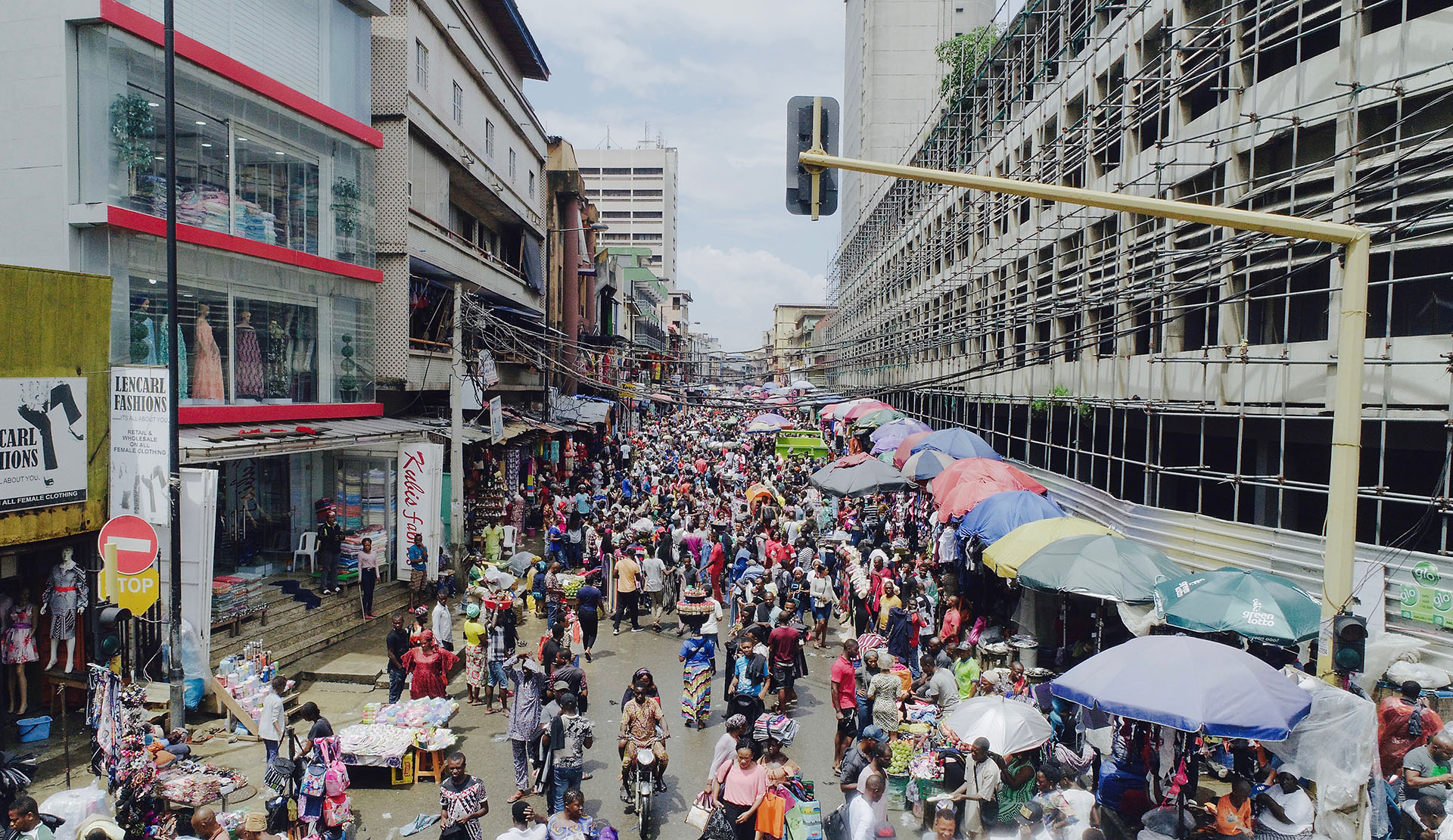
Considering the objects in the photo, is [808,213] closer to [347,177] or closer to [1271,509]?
[1271,509]

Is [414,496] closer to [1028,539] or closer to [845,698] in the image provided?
[845,698]

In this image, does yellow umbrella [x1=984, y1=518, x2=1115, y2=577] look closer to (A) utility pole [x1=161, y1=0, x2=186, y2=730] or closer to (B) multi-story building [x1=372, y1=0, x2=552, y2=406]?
(A) utility pole [x1=161, y1=0, x2=186, y2=730]

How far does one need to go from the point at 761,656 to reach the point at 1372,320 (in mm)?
8861

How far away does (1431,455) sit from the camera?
37.0ft

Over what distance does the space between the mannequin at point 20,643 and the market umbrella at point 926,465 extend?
14385mm

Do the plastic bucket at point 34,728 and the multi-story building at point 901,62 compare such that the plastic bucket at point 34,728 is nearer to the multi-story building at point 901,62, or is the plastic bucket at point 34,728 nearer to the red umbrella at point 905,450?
the red umbrella at point 905,450

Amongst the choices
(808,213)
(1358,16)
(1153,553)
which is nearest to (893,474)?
(1153,553)

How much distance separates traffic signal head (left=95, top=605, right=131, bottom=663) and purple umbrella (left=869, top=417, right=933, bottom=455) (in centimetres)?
1723

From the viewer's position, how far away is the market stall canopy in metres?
10.1

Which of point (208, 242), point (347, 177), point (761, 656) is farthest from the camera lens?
point (347, 177)

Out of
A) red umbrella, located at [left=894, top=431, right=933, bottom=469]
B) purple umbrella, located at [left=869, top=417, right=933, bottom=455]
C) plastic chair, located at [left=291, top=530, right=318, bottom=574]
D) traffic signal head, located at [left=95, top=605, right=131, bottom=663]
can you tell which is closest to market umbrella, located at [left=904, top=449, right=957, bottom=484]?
red umbrella, located at [left=894, top=431, right=933, bottom=469]

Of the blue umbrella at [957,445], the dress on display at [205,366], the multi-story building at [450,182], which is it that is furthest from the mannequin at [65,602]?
the blue umbrella at [957,445]

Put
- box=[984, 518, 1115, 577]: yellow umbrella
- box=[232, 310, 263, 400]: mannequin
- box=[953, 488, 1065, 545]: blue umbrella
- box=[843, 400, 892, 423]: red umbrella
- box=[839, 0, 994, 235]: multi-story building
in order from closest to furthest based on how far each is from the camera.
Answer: box=[984, 518, 1115, 577]: yellow umbrella
box=[953, 488, 1065, 545]: blue umbrella
box=[232, 310, 263, 400]: mannequin
box=[843, 400, 892, 423]: red umbrella
box=[839, 0, 994, 235]: multi-story building

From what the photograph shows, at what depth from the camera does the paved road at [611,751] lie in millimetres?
9086
